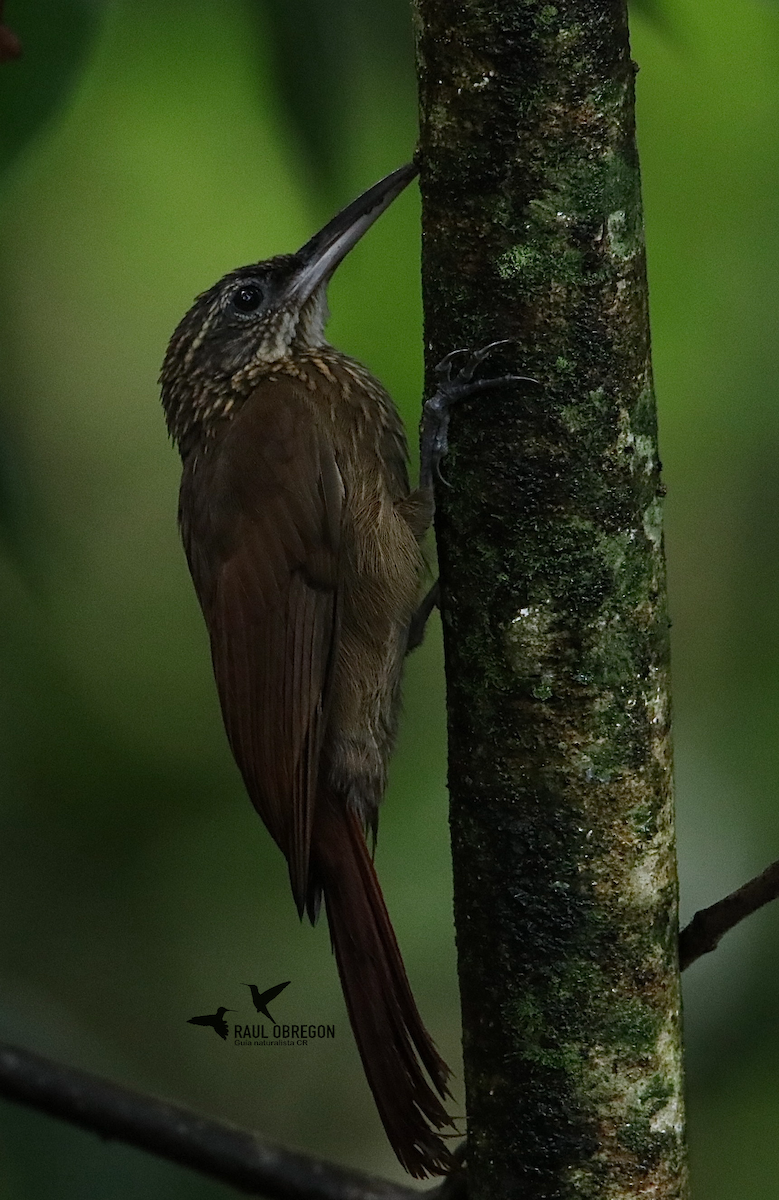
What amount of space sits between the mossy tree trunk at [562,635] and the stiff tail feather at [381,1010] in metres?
0.34

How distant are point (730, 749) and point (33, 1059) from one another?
88.4 inches

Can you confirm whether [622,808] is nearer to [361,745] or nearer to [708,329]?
[361,745]

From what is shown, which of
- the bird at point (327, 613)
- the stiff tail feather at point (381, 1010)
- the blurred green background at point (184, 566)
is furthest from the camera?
the blurred green background at point (184, 566)

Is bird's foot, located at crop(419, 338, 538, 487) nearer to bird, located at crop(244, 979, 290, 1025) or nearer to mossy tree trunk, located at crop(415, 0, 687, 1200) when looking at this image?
mossy tree trunk, located at crop(415, 0, 687, 1200)

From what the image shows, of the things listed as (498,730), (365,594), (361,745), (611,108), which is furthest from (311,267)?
(498,730)

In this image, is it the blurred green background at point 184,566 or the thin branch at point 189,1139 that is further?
the blurred green background at point 184,566

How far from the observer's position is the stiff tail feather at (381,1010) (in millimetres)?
1919

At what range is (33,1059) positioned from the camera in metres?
1.74

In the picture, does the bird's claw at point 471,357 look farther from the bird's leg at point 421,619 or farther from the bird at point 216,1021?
the bird at point 216,1021

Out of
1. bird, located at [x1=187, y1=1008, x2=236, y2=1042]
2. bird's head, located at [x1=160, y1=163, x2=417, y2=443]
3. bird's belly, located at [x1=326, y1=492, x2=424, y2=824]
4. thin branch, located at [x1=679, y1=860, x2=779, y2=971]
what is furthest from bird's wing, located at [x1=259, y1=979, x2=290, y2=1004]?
thin branch, located at [x1=679, y1=860, x2=779, y2=971]

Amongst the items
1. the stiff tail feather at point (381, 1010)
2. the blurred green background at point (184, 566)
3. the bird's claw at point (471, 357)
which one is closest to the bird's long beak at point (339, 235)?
the blurred green background at point (184, 566)

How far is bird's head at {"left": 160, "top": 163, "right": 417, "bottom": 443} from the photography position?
2.89 metres

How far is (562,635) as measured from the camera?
1.55m

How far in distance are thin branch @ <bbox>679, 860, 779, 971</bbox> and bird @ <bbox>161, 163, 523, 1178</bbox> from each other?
56 cm
